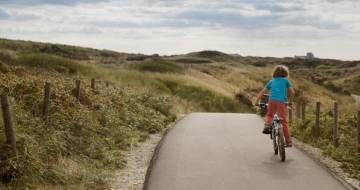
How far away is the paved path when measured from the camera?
968cm

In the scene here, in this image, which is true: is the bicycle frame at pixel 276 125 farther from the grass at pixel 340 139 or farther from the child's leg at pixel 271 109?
the grass at pixel 340 139

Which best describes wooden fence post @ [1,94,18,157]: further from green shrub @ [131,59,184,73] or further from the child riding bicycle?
green shrub @ [131,59,184,73]

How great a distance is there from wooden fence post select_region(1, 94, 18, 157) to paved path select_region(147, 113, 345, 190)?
243cm

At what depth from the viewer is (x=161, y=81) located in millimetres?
44438

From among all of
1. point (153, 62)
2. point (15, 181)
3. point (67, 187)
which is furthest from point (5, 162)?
point (153, 62)

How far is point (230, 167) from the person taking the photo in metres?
11.3

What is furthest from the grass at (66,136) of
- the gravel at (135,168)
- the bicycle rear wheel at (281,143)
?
the bicycle rear wheel at (281,143)

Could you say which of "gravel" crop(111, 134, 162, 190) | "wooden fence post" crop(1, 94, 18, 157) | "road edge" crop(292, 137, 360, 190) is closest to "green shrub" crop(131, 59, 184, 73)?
"gravel" crop(111, 134, 162, 190)

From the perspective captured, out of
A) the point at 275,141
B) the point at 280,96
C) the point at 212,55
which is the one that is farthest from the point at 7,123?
the point at 212,55

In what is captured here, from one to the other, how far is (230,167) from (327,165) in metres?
2.39

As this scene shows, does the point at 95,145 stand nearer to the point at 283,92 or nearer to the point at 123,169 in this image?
the point at 123,169

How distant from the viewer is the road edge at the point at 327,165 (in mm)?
10097

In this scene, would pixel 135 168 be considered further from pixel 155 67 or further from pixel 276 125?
pixel 155 67

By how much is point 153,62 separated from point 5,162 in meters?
52.9
